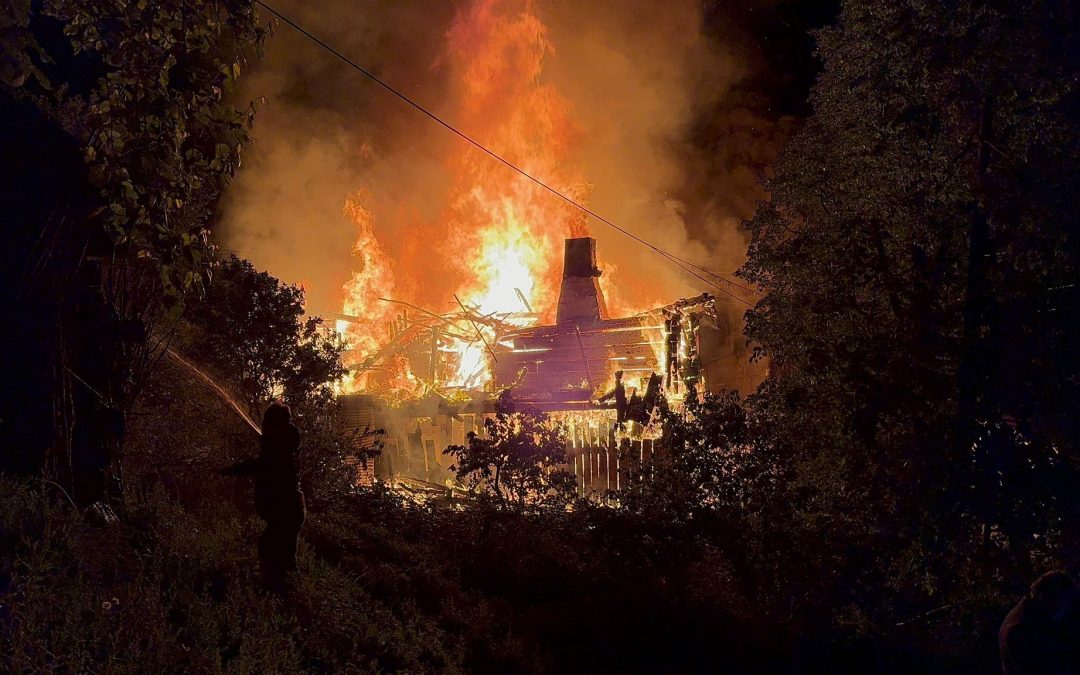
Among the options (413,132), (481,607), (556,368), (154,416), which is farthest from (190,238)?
(413,132)

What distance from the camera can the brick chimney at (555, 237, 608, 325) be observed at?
31.5 meters

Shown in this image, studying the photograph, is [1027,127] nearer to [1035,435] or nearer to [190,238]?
[1035,435]

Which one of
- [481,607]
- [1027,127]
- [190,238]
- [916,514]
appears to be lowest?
[481,607]

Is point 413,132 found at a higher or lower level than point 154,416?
higher

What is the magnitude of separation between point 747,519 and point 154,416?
358 inches

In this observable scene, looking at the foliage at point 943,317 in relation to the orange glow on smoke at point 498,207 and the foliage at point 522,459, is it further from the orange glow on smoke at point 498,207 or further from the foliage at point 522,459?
the orange glow on smoke at point 498,207

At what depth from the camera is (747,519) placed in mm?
9969

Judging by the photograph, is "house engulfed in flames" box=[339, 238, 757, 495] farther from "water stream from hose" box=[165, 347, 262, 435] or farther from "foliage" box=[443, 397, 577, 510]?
"water stream from hose" box=[165, 347, 262, 435]

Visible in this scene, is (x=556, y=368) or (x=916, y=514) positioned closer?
(x=916, y=514)

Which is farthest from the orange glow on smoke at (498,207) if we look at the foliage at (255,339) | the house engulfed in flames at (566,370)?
the foliage at (255,339)

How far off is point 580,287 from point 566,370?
506 centimetres

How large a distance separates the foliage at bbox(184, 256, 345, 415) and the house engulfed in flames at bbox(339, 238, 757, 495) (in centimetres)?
490

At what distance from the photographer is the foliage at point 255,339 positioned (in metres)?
13.0

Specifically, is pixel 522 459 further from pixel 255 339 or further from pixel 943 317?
pixel 943 317
